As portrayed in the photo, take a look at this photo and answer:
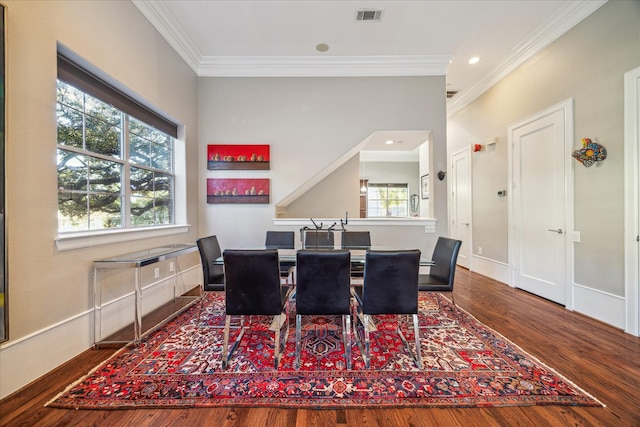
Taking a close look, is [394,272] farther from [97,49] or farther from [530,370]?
[97,49]

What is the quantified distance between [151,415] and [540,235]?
4401 millimetres

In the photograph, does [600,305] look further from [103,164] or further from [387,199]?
[387,199]

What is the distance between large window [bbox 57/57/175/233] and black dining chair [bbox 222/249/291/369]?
1471mm

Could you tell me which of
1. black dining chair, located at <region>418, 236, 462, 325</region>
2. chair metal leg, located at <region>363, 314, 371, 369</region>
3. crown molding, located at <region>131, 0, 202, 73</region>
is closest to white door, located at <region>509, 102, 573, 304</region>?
black dining chair, located at <region>418, 236, 462, 325</region>

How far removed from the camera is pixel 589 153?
2.62m

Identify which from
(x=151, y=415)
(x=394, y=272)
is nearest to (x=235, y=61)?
(x=394, y=272)

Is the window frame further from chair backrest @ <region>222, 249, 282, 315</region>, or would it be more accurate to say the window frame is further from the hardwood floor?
chair backrest @ <region>222, 249, 282, 315</region>

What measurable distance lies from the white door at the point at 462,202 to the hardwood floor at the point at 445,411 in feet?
8.64

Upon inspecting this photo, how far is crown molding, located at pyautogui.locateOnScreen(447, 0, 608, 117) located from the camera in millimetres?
2709

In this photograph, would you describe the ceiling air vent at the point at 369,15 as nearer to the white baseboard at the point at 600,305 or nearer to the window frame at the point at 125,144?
the window frame at the point at 125,144

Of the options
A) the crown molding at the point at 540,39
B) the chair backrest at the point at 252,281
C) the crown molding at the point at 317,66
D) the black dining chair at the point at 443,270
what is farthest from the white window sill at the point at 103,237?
the crown molding at the point at 540,39

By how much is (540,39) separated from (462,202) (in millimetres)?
2668

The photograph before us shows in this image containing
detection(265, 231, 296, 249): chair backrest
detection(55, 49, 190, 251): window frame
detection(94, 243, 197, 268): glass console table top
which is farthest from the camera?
detection(265, 231, 296, 249): chair backrest

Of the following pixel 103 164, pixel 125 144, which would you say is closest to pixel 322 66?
pixel 125 144
